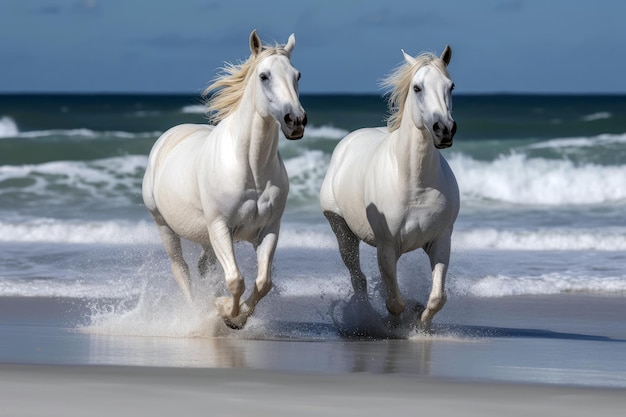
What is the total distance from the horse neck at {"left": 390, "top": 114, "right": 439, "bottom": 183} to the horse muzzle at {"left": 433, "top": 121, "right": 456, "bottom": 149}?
45cm

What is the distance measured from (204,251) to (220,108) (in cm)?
109

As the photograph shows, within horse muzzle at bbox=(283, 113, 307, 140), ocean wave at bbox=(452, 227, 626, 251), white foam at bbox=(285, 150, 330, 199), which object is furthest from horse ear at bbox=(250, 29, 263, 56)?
white foam at bbox=(285, 150, 330, 199)

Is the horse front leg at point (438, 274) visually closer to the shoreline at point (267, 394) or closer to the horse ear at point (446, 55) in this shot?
the horse ear at point (446, 55)

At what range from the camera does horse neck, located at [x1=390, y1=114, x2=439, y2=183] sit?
7.64 meters

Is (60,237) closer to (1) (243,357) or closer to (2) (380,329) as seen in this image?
(2) (380,329)

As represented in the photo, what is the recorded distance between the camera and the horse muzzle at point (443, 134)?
7059 mm

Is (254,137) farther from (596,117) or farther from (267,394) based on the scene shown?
(596,117)

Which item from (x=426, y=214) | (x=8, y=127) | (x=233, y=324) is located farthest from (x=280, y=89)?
(x=8, y=127)

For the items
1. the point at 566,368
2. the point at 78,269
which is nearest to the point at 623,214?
the point at 78,269

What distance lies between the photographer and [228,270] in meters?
7.56

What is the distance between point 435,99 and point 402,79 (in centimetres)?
55

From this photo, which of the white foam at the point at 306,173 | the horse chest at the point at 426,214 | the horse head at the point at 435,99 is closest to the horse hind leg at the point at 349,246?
the horse chest at the point at 426,214

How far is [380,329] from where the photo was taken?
8188 mm

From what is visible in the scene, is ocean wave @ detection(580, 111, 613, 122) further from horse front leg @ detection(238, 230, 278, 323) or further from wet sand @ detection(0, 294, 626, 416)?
horse front leg @ detection(238, 230, 278, 323)
